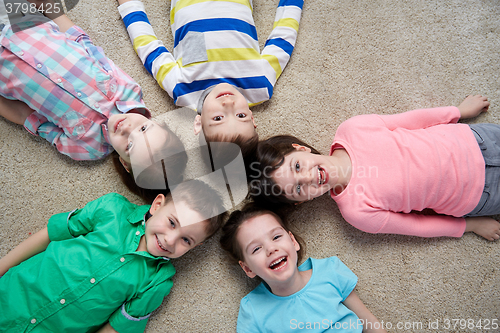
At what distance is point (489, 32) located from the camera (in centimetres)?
102

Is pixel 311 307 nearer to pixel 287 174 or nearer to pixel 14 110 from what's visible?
pixel 287 174

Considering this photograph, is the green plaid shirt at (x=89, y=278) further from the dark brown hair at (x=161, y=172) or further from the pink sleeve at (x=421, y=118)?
the pink sleeve at (x=421, y=118)

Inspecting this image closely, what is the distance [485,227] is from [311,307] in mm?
643

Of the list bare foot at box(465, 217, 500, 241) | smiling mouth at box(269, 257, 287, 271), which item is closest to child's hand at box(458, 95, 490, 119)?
bare foot at box(465, 217, 500, 241)

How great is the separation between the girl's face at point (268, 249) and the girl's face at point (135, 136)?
366mm

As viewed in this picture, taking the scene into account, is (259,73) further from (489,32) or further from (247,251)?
(489,32)

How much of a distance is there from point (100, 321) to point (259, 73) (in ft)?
3.06


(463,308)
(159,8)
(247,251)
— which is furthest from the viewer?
(159,8)

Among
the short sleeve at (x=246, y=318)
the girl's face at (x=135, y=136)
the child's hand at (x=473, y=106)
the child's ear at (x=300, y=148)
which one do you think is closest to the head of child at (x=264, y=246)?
the short sleeve at (x=246, y=318)

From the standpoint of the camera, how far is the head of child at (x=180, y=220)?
2.69 ft

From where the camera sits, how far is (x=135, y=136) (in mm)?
870

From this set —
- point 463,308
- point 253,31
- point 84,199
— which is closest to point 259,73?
point 253,31

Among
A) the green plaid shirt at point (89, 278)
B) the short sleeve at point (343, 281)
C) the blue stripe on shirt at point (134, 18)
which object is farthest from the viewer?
the blue stripe on shirt at point (134, 18)

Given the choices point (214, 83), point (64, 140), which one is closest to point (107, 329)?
point (64, 140)
